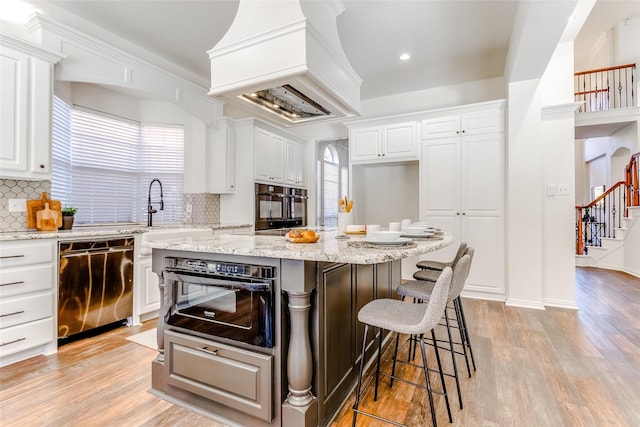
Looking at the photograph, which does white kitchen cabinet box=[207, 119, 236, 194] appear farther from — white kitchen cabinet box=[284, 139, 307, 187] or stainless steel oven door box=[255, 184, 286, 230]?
white kitchen cabinet box=[284, 139, 307, 187]

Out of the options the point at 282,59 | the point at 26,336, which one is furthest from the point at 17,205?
the point at 282,59

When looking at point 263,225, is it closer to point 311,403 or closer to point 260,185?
point 260,185

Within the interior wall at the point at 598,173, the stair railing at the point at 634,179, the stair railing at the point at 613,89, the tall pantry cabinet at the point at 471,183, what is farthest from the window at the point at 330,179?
the interior wall at the point at 598,173

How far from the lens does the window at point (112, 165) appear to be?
132 inches

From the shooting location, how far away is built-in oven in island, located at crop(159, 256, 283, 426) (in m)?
1.49

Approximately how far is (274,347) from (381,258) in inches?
27.5

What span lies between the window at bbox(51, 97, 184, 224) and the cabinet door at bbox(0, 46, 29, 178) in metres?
0.74

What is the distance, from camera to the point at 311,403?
4.83ft

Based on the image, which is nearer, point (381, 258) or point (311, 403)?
point (381, 258)

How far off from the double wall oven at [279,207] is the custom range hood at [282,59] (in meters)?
2.31

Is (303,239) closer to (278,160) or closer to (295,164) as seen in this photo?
(278,160)

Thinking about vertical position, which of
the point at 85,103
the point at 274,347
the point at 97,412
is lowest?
the point at 97,412

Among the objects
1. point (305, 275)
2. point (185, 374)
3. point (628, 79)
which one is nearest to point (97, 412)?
point (185, 374)

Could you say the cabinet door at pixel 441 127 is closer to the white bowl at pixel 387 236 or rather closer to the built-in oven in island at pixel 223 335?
the white bowl at pixel 387 236
